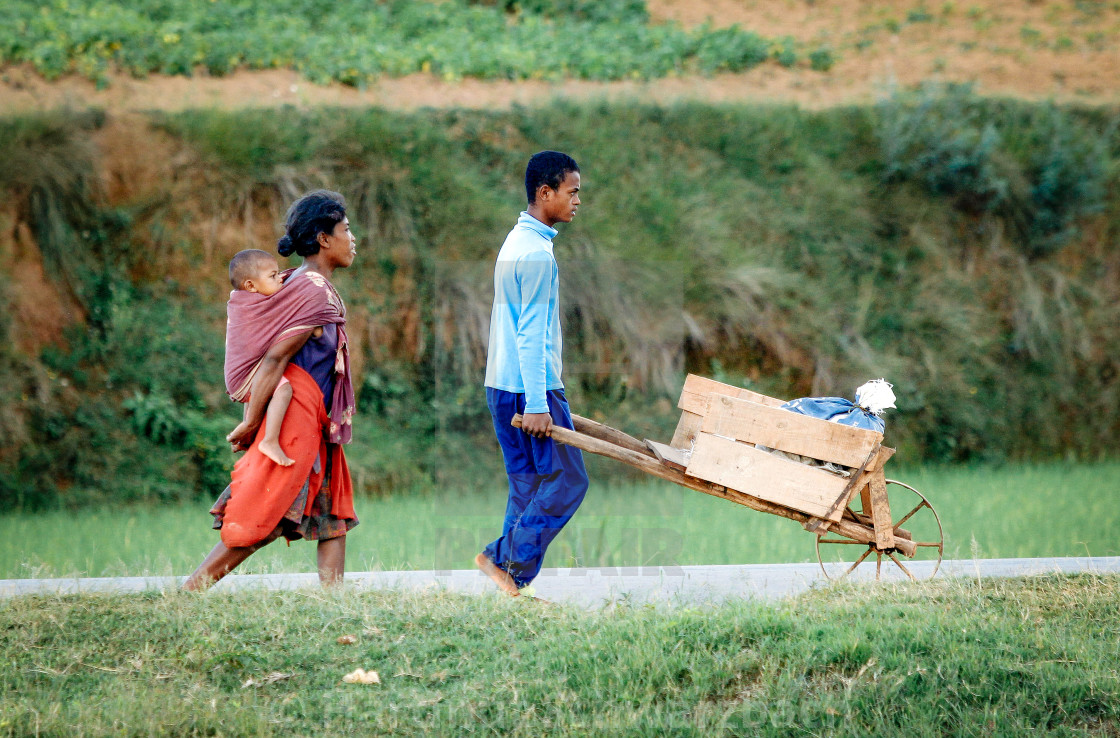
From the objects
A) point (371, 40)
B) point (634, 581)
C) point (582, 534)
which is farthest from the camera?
point (371, 40)

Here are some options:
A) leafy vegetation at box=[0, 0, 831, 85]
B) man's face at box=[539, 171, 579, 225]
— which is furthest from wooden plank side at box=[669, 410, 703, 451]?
leafy vegetation at box=[0, 0, 831, 85]

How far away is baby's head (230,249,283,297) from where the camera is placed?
492cm

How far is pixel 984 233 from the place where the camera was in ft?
44.0

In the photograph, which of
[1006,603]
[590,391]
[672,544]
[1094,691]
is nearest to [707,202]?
[590,391]

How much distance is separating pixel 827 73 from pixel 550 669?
1413 cm

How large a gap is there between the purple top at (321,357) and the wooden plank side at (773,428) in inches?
75.1

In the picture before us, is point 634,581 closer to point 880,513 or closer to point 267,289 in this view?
point 880,513

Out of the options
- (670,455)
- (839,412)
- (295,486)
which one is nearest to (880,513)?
(839,412)

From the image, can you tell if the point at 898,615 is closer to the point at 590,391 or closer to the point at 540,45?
the point at 590,391

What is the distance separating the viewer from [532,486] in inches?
200

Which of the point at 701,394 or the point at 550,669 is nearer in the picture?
the point at 550,669

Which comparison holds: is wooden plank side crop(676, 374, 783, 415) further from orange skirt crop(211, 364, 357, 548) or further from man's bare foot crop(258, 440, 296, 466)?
man's bare foot crop(258, 440, 296, 466)

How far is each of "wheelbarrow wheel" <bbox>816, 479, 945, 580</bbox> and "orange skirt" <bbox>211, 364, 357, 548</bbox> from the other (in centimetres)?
251

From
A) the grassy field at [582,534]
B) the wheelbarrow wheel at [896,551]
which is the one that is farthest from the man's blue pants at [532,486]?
the grassy field at [582,534]
